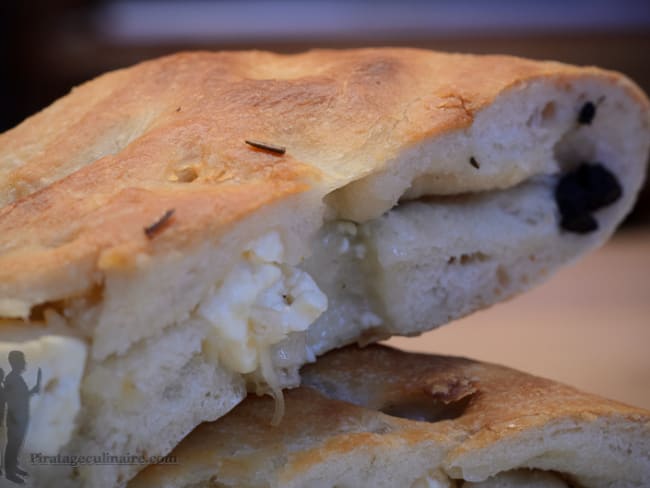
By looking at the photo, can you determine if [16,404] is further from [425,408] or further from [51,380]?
[425,408]

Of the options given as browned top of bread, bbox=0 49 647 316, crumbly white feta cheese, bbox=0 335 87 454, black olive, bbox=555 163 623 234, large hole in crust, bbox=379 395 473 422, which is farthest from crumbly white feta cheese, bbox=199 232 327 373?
black olive, bbox=555 163 623 234

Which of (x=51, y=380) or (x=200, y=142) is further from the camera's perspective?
(x=200, y=142)

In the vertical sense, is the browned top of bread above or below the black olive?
above

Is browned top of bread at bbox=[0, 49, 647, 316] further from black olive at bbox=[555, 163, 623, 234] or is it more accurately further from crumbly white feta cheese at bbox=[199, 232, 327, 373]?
black olive at bbox=[555, 163, 623, 234]

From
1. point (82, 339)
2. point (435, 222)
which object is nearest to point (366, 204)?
point (435, 222)

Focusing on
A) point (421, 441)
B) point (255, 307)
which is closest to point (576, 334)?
point (421, 441)

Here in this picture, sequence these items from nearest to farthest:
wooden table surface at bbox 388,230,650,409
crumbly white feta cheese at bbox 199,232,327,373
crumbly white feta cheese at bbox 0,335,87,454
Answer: crumbly white feta cheese at bbox 0,335,87,454, crumbly white feta cheese at bbox 199,232,327,373, wooden table surface at bbox 388,230,650,409

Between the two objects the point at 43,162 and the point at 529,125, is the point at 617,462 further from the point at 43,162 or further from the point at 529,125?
the point at 43,162
